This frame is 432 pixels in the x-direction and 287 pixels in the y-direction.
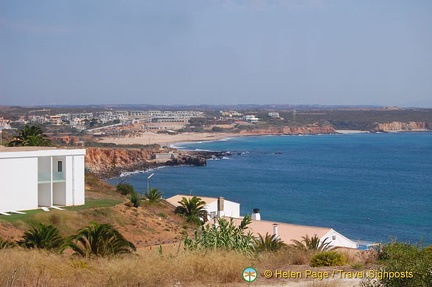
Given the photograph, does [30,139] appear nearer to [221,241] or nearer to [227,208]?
[227,208]

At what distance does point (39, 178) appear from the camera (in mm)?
21812

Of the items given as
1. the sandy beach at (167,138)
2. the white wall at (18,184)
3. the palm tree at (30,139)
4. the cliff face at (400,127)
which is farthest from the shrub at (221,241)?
the cliff face at (400,127)

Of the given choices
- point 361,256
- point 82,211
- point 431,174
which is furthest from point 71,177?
point 431,174

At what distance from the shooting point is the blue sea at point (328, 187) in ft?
124

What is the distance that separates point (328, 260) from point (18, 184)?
44.6 ft

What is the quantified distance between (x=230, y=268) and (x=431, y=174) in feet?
204

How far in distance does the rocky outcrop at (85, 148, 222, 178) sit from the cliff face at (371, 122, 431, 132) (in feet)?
311

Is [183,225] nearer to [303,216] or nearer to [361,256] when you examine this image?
[361,256]

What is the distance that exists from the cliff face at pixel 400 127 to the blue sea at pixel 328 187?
73971 millimetres

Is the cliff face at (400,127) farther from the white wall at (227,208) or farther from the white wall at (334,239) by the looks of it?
the white wall at (334,239)

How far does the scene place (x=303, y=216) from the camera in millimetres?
39562

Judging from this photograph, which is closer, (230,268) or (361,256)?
(230,268)

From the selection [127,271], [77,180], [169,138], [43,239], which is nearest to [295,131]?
[169,138]

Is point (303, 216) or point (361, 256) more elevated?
point (361, 256)
